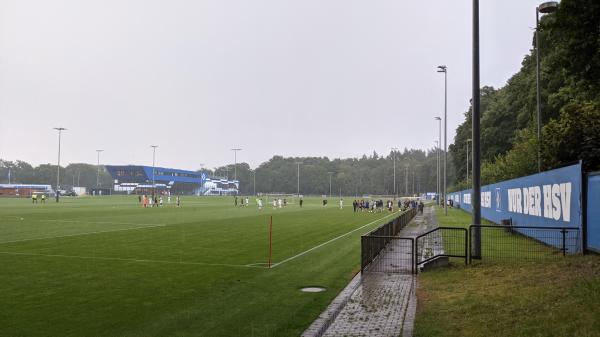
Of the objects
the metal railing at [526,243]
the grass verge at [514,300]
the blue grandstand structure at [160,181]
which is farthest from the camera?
the blue grandstand structure at [160,181]

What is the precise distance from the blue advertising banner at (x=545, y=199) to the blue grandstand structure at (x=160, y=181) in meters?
116

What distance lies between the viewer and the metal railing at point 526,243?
12.7 metres

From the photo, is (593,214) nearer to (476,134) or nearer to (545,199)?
(476,134)

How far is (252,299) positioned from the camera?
911cm

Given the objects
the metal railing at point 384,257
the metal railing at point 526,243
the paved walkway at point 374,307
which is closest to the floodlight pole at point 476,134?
the metal railing at point 526,243

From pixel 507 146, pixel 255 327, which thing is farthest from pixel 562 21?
pixel 507 146

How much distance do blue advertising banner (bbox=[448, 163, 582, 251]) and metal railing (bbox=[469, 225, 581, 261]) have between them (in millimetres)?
442

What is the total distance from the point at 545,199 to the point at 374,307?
11.2 meters

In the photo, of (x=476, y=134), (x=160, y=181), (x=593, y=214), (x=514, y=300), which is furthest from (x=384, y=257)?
(x=160, y=181)

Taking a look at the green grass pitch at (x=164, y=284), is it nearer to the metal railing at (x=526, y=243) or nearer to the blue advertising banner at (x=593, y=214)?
the metal railing at (x=526, y=243)

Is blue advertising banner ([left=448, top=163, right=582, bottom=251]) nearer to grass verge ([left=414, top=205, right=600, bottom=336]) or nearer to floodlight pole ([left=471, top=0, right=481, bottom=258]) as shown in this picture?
floodlight pole ([left=471, top=0, right=481, bottom=258])

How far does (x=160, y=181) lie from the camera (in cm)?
14525

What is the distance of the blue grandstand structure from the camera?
139750mm

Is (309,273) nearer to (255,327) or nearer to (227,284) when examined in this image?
(227,284)
